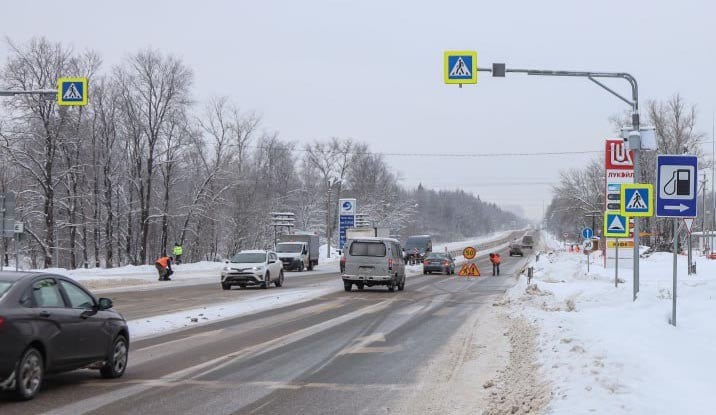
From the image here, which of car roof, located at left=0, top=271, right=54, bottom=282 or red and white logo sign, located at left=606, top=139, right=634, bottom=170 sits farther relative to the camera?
red and white logo sign, located at left=606, top=139, right=634, bottom=170

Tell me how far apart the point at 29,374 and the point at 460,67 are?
1149 centimetres

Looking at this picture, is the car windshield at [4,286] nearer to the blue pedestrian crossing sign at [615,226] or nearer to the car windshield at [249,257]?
the blue pedestrian crossing sign at [615,226]

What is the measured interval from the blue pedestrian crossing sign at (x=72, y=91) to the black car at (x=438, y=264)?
35.8m

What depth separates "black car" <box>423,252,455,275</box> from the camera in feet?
173

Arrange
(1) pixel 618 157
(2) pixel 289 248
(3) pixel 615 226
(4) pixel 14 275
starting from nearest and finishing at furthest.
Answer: (4) pixel 14 275 < (1) pixel 618 157 < (3) pixel 615 226 < (2) pixel 289 248

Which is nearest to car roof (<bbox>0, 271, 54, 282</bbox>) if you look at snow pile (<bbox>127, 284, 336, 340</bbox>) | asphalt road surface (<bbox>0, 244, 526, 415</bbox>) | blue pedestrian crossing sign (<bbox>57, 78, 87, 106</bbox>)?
asphalt road surface (<bbox>0, 244, 526, 415</bbox>)

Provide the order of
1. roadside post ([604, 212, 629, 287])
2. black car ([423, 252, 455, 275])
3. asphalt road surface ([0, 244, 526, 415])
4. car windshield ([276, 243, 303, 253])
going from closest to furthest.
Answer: asphalt road surface ([0, 244, 526, 415])
roadside post ([604, 212, 629, 287])
black car ([423, 252, 455, 275])
car windshield ([276, 243, 303, 253])

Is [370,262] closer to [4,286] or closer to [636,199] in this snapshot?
[636,199]

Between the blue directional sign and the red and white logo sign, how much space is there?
1097 centimetres

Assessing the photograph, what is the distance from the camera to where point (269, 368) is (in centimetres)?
1120

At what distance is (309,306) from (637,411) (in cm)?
1764

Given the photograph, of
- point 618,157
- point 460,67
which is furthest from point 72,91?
point 618,157

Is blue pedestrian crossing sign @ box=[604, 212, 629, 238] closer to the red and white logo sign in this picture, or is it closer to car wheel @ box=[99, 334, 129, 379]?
the red and white logo sign

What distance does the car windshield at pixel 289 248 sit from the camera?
5494 cm
